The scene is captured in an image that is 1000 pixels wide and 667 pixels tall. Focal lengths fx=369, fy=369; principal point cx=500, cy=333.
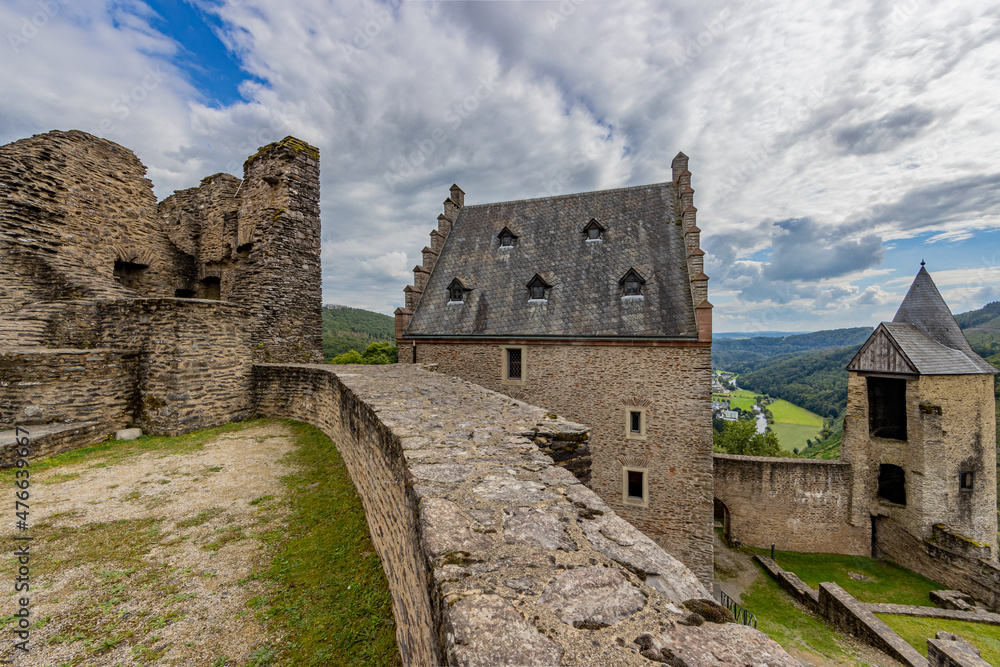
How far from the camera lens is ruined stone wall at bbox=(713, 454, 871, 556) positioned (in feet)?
52.1

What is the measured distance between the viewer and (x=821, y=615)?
12484 mm

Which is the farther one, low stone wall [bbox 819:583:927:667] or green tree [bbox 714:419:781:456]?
green tree [bbox 714:419:781:456]

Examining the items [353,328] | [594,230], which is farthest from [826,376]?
[594,230]

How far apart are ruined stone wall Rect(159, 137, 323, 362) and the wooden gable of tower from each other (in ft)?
73.3

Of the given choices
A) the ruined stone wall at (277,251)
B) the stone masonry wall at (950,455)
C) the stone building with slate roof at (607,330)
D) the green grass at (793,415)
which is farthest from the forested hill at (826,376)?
the ruined stone wall at (277,251)

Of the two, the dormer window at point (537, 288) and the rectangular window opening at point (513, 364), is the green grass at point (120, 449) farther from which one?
the dormer window at point (537, 288)

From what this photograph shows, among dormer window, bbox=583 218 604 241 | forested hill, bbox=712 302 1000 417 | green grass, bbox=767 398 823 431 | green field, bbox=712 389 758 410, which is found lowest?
green field, bbox=712 389 758 410

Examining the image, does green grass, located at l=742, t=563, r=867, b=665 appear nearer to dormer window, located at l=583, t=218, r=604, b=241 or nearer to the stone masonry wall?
the stone masonry wall

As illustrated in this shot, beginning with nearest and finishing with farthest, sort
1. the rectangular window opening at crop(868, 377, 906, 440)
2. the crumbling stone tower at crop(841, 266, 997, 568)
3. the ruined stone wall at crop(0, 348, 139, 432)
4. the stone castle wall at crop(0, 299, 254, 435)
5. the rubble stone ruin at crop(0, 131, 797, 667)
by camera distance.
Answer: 1. the rubble stone ruin at crop(0, 131, 797, 667)
2. the ruined stone wall at crop(0, 348, 139, 432)
3. the stone castle wall at crop(0, 299, 254, 435)
4. the crumbling stone tower at crop(841, 266, 997, 568)
5. the rectangular window opening at crop(868, 377, 906, 440)

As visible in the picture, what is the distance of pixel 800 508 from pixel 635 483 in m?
9.26

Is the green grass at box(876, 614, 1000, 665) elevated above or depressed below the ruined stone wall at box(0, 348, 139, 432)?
below

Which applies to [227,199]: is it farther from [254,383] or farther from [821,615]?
[821,615]

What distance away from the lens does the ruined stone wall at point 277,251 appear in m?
11.6

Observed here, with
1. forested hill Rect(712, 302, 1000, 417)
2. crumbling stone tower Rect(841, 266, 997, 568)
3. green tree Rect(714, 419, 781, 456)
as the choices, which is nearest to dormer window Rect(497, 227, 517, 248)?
crumbling stone tower Rect(841, 266, 997, 568)
